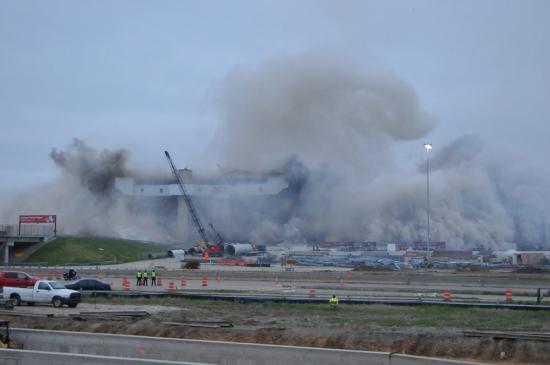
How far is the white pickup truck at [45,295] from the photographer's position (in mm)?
30062

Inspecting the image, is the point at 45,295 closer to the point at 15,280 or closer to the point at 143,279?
the point at 15,280

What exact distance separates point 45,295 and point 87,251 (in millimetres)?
53749

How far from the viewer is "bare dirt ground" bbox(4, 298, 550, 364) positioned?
17250 mm

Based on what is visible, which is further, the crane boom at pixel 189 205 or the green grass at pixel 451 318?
the crane boom at pixel 189 205

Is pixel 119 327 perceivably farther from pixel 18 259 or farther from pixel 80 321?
pixel 18 259

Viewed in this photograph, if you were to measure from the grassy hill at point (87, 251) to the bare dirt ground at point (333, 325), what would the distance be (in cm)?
4841

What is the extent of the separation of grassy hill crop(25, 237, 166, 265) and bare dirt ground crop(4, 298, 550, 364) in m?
48.4

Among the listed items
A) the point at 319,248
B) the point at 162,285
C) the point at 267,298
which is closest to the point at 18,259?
the point at 162,285

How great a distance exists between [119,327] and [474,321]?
12244mm

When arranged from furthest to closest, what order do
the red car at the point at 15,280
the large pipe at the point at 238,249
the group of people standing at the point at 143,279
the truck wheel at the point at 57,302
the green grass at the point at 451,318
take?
1. the large pipe at the point at 238,249
2. the group of people standing at the point at 143,279
3. the red car at the point at 15,280
4. the truck wheel at the point at 57,302
5. the green grass at the point at 451,318

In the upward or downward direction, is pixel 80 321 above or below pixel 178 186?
below

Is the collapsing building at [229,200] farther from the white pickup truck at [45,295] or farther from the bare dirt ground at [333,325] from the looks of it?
the white pickup truck at [45,295]

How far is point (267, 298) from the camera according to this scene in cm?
3162

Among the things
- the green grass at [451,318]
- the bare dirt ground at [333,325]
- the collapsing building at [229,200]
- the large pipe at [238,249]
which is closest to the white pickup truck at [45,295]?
the bare dirt ground at [333,325]
